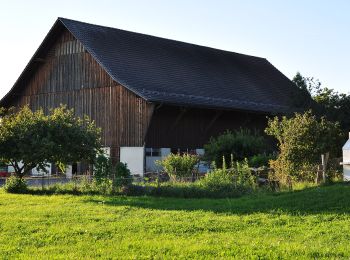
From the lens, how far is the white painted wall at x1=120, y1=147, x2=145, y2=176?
3286 centimetres

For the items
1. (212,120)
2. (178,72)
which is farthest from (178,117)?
(178,72)

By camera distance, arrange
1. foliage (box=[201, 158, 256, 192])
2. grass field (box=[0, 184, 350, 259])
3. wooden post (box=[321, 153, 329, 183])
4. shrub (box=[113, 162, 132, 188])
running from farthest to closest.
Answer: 1. shrub (box=[113, 162, 132, 188])
2. foliage (box=[201, 158, 256, 192])
3. wooden post (box=[321, 153, 329, 183])
4. grass field (box=[0, 184, 350, 259])

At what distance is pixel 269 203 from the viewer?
15.1 metres

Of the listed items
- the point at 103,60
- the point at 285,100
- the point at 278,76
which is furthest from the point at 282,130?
the point at 278,76

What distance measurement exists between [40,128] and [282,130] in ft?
32.5

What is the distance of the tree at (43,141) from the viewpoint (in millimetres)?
22938

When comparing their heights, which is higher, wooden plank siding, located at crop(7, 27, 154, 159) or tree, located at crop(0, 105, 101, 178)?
wooden plank siding, located at crop(7, 27, 154, 159)

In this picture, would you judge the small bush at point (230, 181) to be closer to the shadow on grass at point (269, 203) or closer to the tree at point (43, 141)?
the shadow on grass at point (269, 203)

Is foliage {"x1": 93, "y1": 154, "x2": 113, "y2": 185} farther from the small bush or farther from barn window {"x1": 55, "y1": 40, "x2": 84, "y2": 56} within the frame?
barn window {"x1": 55, "y1": 40, "x2": 84, "y2": 56}

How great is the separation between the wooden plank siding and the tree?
9077 mm

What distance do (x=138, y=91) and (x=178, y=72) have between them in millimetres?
6813

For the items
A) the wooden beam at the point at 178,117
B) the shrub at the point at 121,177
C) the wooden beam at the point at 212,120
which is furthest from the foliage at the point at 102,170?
the wooden beam at the point at 212,120

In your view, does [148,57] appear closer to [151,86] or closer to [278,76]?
[151,86]

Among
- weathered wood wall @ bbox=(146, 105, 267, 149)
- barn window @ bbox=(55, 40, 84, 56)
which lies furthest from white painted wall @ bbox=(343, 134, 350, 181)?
barn window @ bbox=(55, 40, 84, 56)
